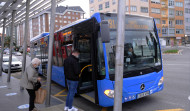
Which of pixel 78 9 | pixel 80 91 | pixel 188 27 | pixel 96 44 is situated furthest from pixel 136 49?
pixel 78 9

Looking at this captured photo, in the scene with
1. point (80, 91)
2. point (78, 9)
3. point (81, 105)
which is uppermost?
point (78, 9)

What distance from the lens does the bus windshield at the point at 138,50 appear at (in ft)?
15.4

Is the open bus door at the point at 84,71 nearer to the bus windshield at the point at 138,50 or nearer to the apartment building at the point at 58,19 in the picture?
the bus windshield at the point at 138,50

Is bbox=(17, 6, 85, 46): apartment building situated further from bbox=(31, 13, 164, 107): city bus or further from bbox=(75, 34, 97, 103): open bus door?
bbox=(31, 13, 164, 107): city bus

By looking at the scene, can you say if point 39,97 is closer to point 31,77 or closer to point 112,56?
point 31,77

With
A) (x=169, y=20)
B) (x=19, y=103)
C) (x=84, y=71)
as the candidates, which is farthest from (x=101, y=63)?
(x=169, y=20)

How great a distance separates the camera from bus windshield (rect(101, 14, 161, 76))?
15.4 feet

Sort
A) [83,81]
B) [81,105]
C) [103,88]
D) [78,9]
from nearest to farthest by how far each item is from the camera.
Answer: [103,88] < [81,105] < [83,81] < [78,9]

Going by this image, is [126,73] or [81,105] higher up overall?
[126,73]

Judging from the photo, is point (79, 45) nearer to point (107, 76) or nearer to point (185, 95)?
point (107, 76)

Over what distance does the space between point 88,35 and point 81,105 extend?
2405mm

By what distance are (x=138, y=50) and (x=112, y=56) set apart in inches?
40.2

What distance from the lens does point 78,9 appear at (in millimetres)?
100438

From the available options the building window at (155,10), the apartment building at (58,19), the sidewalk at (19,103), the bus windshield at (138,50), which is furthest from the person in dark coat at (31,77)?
the apartment building at (58,19)
